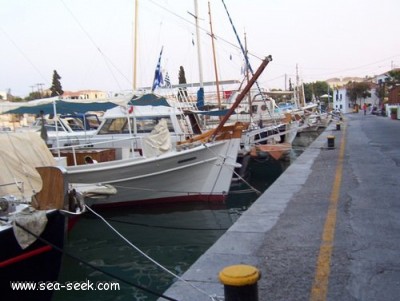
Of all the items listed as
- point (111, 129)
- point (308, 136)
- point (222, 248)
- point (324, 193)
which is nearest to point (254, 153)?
point (111, 129)

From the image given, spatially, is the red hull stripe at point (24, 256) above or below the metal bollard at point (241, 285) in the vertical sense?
below

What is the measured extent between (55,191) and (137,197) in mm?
6940

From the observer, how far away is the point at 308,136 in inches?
1396

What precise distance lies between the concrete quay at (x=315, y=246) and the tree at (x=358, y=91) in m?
82.8

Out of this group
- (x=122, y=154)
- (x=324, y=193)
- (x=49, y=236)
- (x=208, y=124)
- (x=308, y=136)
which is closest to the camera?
(x=49, y=236)

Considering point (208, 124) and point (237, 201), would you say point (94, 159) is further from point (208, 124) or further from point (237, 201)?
point (208, 124)

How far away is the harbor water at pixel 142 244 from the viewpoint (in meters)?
7.01

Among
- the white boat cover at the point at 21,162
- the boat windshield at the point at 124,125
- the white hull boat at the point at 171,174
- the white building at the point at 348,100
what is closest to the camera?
the white boat cover at the point at 21,162

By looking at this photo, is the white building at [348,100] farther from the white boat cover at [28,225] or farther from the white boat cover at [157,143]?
the white boat cover at [28,225]

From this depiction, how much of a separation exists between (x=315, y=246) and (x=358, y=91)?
291 ft

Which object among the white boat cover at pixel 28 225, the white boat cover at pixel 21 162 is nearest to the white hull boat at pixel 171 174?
the white boat cover at pixel 21 162

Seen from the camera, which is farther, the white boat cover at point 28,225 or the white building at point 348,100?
the white building at point 348,100

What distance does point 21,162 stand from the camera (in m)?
7.21

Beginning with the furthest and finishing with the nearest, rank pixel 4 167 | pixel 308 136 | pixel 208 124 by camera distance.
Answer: pixel 308 136, pixel 208 124, pixel 4 167
